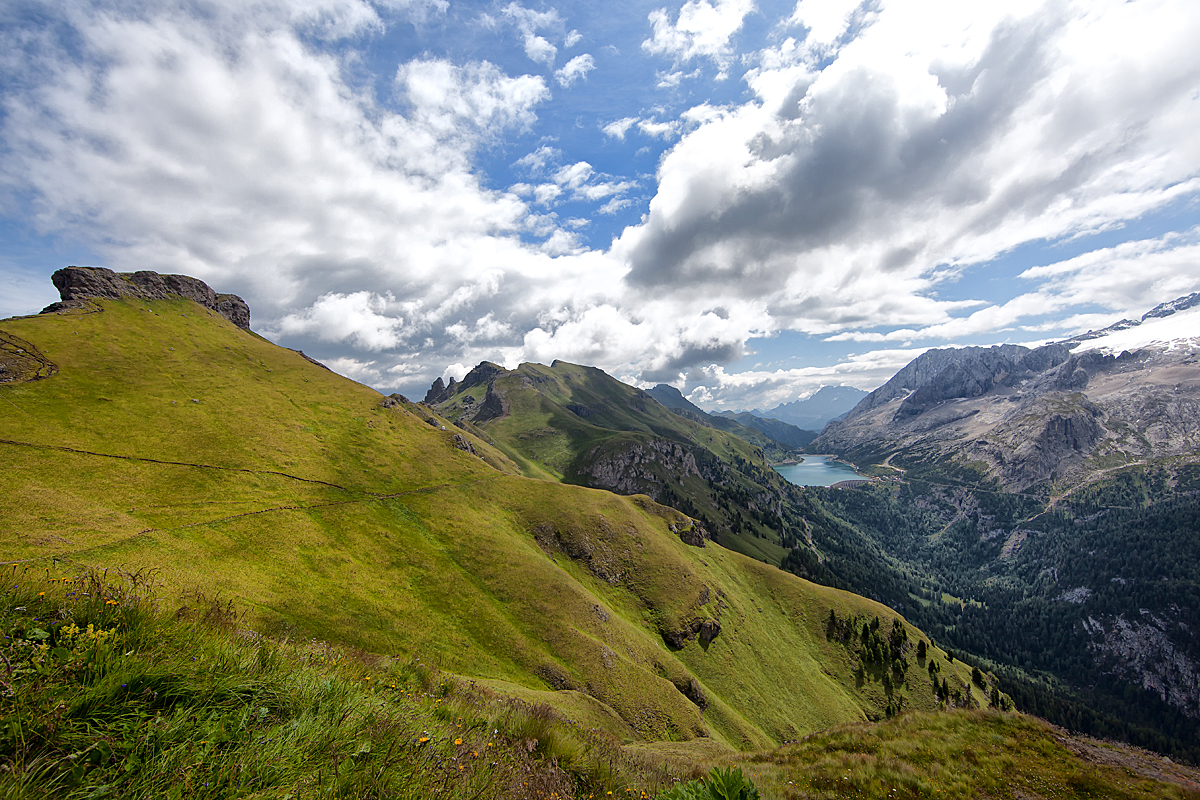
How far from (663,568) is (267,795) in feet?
292

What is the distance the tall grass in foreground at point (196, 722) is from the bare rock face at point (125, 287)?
138 m

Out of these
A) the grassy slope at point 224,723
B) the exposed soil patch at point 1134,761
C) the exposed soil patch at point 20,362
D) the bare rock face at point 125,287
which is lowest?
the exposed soil patch at point 1134,761

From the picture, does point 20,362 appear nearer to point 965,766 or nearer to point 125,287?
point 125,287

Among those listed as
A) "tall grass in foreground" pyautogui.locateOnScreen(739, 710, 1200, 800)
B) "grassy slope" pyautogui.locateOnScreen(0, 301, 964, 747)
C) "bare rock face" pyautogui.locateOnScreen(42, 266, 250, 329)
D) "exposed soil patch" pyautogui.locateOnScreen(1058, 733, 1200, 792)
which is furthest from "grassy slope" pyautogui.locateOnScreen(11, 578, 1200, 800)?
"bare rock face" pyautogui.locateOnScreen(42, 266, 250, 329)

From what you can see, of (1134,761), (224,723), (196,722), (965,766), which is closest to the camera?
(196,722)

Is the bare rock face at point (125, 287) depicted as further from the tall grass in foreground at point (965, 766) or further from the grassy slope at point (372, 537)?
the tall grass in foreground at point (965, 766)

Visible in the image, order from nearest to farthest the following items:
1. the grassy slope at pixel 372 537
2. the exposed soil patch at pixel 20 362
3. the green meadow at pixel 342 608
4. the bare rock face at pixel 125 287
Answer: the green meadow at pixel 342 608
the grassy slope at pixel 372 537
the exposed soil patch at pixel 20 362
the bare rock face at pixel 125 287

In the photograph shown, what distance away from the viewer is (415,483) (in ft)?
256

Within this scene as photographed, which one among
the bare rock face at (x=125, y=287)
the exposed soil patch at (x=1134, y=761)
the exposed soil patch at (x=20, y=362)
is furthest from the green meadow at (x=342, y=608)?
the bare rock face at (x=125, y=287)

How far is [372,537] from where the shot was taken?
189 feet

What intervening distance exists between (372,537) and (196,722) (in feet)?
203

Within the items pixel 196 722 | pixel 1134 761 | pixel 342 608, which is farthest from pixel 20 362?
pixel 1134 761

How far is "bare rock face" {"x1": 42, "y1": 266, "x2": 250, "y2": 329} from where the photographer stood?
96688mm

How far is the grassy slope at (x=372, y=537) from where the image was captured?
3947 cm
